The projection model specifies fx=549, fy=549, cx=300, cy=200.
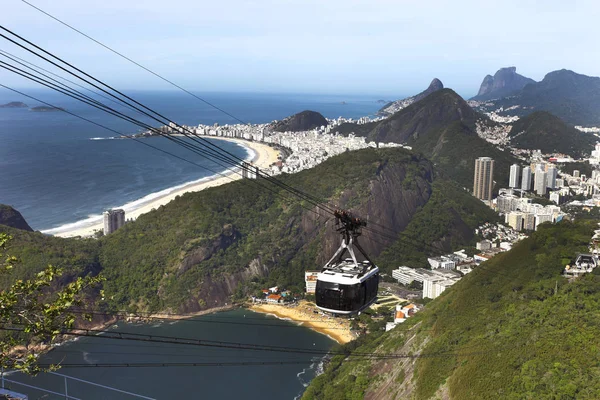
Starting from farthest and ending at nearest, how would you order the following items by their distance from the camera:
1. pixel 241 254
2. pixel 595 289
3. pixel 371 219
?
pixel 371 219
pixel 241 254
pixel 595 289

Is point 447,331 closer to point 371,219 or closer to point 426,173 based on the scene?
point 371,219

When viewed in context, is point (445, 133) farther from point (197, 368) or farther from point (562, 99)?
point (562, 99)

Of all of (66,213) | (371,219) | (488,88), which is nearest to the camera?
(371,219)

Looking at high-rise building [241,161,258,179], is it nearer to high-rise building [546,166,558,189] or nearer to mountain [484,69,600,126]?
high-rise building [546,166,558,189]

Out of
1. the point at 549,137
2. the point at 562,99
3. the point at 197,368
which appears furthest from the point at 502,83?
the point at 197,368

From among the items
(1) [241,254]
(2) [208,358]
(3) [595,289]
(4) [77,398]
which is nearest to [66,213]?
(1) [241,254]

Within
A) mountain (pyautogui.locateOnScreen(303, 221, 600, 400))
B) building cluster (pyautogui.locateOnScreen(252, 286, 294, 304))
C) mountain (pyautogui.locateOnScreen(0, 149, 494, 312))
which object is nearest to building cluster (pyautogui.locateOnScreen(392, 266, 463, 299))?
mountain (pyautogui.locateOnScreen(0, 149, 494, 312))

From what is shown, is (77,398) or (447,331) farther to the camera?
(77,398)
